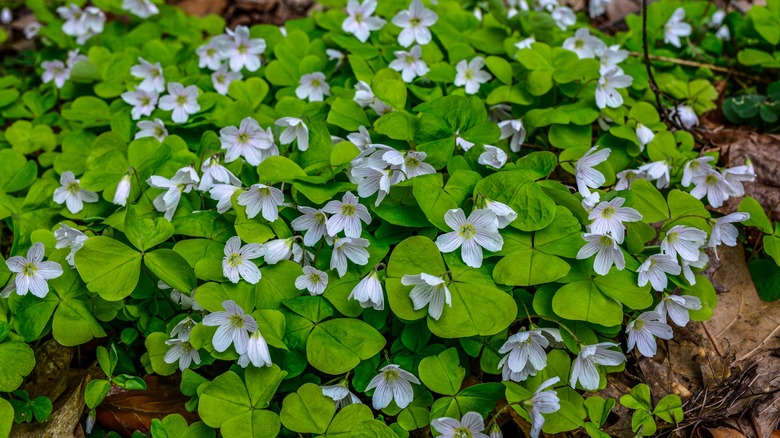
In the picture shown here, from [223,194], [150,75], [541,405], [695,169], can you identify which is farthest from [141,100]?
[695,169]

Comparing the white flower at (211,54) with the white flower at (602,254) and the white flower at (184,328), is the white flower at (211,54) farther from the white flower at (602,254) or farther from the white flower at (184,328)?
the white flower at (602,254)

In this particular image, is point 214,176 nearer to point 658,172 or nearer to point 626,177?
point 626,177

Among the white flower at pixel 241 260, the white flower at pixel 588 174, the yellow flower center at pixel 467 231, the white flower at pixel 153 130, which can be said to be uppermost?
the white flower at pixel 588 174

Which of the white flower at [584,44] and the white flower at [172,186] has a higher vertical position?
the white flower at [584,44]

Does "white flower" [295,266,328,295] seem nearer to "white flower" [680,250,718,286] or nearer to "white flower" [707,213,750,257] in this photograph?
"white flower" [680,250,718,286]

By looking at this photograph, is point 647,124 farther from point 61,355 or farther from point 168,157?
point 61,355

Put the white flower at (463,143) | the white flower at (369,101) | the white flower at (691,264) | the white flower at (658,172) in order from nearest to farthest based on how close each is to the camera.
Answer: the white flower at (691,264) → the white flower at (463,143) → the white flower at (658,172) → the white flower at (369,101)

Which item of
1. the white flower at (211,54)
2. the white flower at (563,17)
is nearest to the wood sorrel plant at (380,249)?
the white flower at (211,54)
